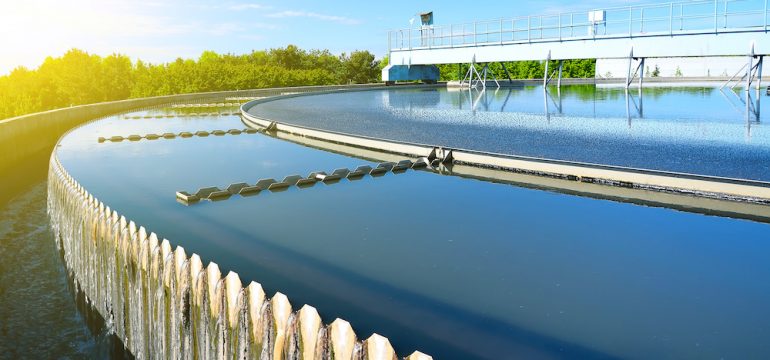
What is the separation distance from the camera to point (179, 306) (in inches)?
247

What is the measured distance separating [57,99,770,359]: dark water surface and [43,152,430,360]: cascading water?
136cm

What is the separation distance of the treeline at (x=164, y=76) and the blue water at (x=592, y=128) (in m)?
34.6

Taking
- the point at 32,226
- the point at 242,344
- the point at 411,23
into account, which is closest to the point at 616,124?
the point at 32,226

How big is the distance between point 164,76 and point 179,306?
7508 centimetres

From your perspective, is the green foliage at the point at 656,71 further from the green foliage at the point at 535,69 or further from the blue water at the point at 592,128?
the blue water at the point at 592,128

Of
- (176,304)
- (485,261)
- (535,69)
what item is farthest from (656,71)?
(176,304)

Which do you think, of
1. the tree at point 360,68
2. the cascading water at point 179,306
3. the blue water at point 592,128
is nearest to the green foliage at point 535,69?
the tree at point 360,68

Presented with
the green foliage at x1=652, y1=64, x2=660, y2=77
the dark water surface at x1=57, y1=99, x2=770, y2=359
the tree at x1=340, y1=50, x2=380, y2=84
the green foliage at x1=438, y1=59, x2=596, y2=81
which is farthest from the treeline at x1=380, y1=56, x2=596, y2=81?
the dark water surface at x1=57, y1=99, x2=770, y2=359

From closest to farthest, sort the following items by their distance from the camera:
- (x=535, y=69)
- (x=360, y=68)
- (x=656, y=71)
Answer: (x=656, y=71) < (x=535, y=69) < (x=360, y=68)

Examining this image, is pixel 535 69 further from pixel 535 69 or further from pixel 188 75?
pixel 188 75

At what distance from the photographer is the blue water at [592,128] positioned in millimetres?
16703


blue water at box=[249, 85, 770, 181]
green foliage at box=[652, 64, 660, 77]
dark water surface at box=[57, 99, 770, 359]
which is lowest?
dark water surface at box=[57, 99, 770, 359]

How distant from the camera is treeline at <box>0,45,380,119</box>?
7175 cm

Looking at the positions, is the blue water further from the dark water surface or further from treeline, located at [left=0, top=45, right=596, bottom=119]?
treeline, located at [left=0, top=45, right=596, bottom=119]
